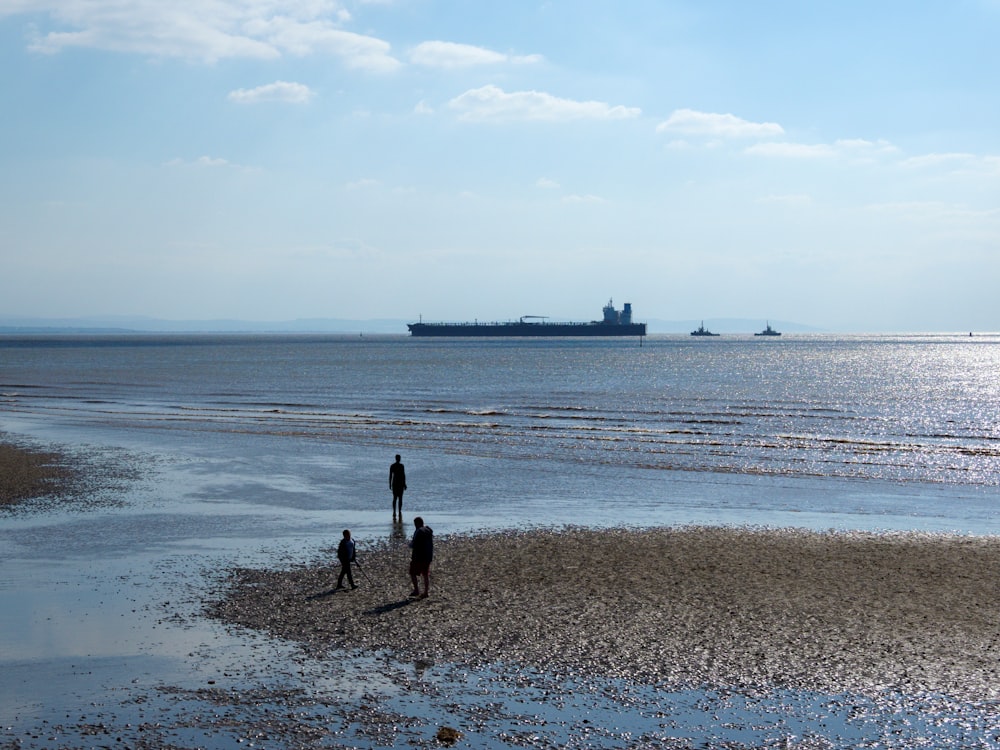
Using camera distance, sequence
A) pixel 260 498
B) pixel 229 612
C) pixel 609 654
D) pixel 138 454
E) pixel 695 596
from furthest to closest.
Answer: pixel 138 454 → pixel 260 498 → pixel 695 596 → pixel 229 612 → pixel 609 654

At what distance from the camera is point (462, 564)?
1942cm

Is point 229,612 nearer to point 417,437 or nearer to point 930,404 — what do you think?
point 417,437

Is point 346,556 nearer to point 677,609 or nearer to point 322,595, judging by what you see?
point 322,595

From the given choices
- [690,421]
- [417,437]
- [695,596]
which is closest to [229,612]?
[695,596]

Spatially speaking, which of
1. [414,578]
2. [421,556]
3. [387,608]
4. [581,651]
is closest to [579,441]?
[414,578]

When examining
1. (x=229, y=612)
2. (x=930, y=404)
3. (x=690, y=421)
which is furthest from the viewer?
(x=930, y=404)

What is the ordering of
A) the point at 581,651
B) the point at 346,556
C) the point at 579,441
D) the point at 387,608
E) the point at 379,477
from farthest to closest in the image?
the point at 579,441 → the point at 379,477 → the point at 346,556 → the point at 387,608 → the point at 581,651

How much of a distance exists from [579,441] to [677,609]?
27.9 m

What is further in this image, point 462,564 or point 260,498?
point 260,498

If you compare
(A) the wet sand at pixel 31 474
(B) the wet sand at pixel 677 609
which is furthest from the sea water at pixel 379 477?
(B) the wet sand at pixel 677 609

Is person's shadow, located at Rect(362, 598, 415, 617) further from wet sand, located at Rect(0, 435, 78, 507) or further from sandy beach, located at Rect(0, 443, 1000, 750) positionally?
wet sand, located at Rect(0, 435, 78, 507)

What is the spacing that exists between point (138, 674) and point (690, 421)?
4339 centimetres

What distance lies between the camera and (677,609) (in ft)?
53.0

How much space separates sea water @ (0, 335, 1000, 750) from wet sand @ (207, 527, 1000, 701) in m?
1.99
